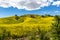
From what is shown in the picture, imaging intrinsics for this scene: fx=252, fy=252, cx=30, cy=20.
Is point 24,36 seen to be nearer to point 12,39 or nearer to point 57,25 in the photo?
point 12,39

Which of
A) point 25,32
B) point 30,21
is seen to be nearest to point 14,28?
point 25,32

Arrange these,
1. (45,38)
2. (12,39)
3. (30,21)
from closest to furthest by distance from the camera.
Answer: (45,38)
(12,39)
(30,21)

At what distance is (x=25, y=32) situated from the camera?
468ft

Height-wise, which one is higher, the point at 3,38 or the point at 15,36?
the point at 3,38

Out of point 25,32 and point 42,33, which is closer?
point 42,33

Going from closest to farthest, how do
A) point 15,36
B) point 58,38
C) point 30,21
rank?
1. point 58,38
2. point 15,36
3. point 30,21

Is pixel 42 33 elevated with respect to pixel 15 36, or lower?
elevated

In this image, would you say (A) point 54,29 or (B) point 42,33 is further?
(A) point 54,29

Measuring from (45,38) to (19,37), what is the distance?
76.2 meters

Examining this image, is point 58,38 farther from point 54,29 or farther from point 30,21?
point 30,21

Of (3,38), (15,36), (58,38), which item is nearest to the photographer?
(58,38)

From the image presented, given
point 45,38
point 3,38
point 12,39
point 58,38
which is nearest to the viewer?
point 45,38

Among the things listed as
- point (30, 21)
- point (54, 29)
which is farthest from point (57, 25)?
point (30, 21)

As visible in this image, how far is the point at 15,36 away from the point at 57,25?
67.8 meters
